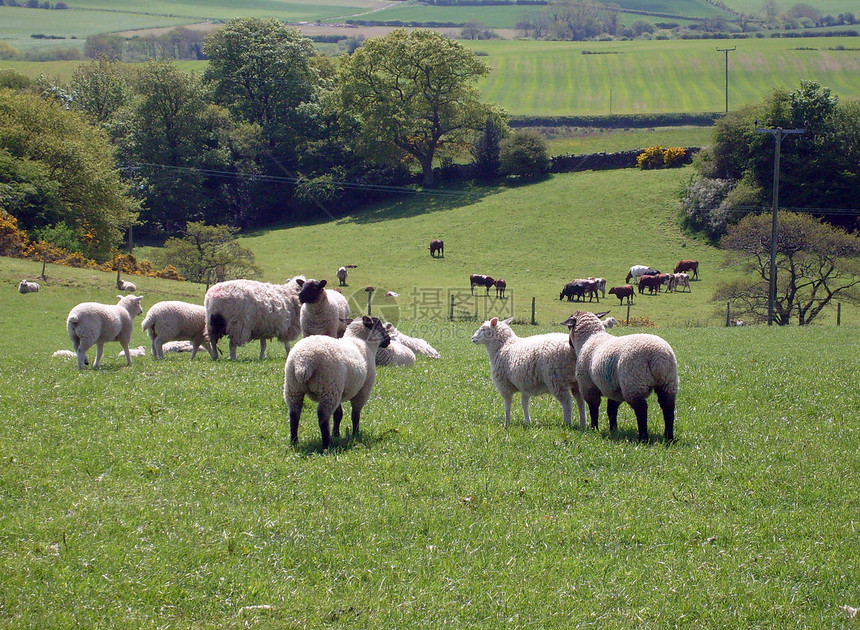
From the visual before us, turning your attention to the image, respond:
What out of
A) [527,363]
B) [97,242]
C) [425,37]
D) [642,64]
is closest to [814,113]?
[425,37]

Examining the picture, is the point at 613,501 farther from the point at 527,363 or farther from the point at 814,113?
the point at 814,113

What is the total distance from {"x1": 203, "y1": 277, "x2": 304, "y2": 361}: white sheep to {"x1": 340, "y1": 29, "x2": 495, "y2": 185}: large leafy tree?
61711 millimetres

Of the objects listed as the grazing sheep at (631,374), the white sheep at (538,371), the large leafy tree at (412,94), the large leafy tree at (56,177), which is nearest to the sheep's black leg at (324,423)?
the white sheep at (538,371)

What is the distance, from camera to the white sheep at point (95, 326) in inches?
680

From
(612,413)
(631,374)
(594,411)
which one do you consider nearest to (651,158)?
(594,411)

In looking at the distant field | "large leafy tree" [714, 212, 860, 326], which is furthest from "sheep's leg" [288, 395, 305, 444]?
the distant field

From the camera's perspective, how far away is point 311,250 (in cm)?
6644

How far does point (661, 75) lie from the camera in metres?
127

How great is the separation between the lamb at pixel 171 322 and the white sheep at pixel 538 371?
30.4 ft

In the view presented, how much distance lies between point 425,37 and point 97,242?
44.0 meters

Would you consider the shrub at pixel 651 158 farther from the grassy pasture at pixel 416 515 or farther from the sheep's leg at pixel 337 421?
the sheep's leg at pixel 337 421

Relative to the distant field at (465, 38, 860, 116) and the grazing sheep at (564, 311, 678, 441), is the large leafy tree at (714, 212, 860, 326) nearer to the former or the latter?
the grazing sheep at (564, 311, 678, 441)

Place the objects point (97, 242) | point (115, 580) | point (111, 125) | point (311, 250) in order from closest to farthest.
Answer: point (115, 580) → point (97, 242) → point (311, 250) → point (111, 125)

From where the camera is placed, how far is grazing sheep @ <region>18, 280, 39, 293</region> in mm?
35906
